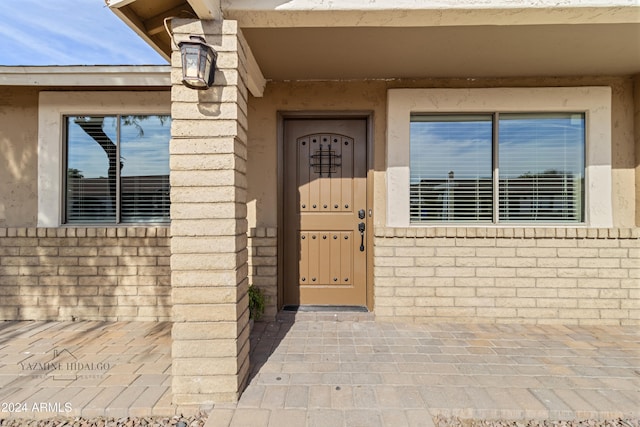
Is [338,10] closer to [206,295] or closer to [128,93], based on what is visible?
[206,295]

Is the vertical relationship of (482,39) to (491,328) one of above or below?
above

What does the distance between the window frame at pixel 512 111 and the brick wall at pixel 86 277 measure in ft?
8.22

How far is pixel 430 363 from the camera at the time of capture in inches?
94.4

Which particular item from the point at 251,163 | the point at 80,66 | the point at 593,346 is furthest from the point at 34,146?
the point at 593,346

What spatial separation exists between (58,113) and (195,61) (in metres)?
2.56

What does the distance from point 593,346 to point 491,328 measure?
76 centimetres

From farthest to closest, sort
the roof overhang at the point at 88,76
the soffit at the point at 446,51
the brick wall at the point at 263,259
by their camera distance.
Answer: the brick wall at the point at 263,259
the roof overhang at the point at 88,76
the soffit at the point at 446,51

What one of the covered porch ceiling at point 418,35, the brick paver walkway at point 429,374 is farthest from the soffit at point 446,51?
the brick paver walkway at point 429,374

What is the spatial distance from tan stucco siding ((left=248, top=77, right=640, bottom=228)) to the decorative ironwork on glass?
41 centimetres

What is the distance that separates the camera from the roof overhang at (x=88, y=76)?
10.0 feet

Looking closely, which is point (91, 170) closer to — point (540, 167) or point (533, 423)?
point (533, 423)

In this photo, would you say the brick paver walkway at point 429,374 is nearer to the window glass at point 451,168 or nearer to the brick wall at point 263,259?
the brick wall at point 263,259

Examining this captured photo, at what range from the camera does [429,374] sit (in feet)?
7.38

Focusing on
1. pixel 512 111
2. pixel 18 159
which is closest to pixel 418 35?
pixel 512 111
